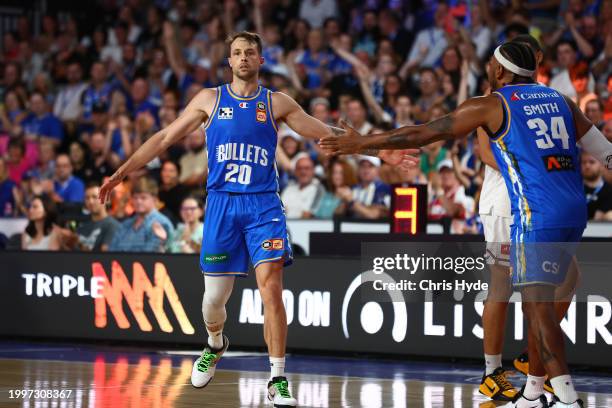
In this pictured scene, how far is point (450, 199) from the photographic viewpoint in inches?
589

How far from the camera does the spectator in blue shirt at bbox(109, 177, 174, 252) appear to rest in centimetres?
1515

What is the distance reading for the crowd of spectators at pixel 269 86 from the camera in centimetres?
1555

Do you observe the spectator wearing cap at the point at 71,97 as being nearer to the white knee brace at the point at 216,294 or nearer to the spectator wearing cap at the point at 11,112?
the spectator wearing cap at the point at 11,112

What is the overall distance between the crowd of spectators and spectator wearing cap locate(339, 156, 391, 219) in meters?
0.02

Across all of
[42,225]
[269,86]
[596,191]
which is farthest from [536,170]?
[269,86]

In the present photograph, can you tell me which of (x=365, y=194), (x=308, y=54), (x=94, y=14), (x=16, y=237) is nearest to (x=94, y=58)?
(x=94, y=14)

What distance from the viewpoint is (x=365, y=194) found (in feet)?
52.3

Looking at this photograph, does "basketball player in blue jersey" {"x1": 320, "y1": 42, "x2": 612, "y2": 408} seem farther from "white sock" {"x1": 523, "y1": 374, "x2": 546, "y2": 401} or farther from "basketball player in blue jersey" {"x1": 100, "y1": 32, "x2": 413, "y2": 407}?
"basketball player in blue jersey" {"x1": 100, "y1": 32, "x2": 413, "y2": 407}

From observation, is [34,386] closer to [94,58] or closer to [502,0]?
[502,0]

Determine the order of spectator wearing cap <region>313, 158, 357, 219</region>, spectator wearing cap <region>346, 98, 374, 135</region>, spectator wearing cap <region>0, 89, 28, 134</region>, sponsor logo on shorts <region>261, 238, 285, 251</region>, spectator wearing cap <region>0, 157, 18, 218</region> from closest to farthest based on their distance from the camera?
sponsor logo on shorts <region>261, 238, 285, 251</region>, spectator wearing cap <region>313, 158, 357, 219</region>, spectator wearing cap <region>346, 98, 374, 135</region>, spectator wearing cap <region>0, 157, 18, 218</region>, spectator wearing cap <region>0, 89, 28, 134</region>

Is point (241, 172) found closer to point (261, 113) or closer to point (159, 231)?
point (261, 113)

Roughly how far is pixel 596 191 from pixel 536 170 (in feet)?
21.0

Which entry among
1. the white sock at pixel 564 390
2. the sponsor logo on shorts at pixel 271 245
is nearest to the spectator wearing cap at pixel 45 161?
the sponsor logo on shorts at pixel 271 245

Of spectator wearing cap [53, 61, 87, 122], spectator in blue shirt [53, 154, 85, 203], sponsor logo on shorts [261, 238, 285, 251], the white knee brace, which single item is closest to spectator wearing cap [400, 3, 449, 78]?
spectator in blue shirt [53, 154, 85, 203]
